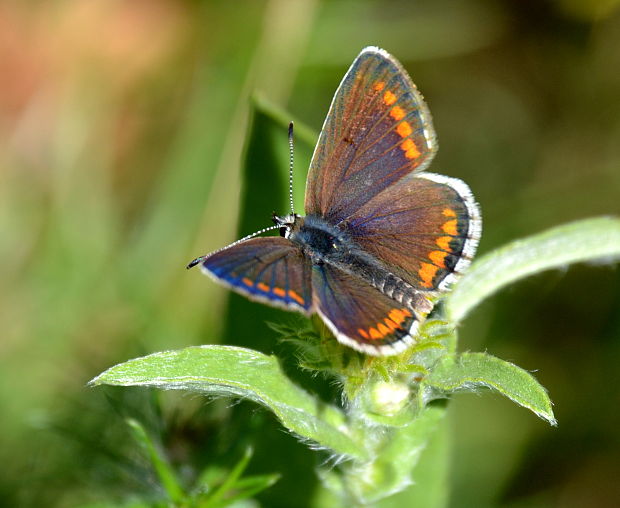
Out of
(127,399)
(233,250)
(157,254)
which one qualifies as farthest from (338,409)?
(157,254)

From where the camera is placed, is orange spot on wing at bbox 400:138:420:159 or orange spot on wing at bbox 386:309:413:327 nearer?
orange spot on wing at bbox 386:309:413:327

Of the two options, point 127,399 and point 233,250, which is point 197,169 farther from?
point 233,250

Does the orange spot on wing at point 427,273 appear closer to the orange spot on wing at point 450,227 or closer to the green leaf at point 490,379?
the orange spot on wing at point 450,227

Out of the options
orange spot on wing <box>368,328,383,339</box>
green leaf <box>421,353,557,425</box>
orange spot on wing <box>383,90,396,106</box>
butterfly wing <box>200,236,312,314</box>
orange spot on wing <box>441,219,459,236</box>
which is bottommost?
green leaf <box>421,353,557,425</box>

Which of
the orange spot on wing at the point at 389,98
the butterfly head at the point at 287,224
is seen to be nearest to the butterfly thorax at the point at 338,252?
the butterfly head at the point at 287,224

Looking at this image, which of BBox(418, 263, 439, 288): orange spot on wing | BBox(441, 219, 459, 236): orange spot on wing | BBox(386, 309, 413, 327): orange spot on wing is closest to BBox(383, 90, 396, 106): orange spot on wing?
BBox(441, 219, 459, 236): orange spot on wing

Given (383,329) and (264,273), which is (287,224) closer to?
(264,273)

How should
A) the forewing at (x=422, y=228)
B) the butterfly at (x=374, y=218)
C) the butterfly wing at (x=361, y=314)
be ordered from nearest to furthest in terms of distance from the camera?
the butterfly wing at (x=361, y=314), the butterfly at (x=374, y=218), the forewing at (x=422, y=228)

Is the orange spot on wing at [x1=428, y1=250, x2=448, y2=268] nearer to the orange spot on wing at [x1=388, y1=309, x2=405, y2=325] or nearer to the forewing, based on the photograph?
the forewing
